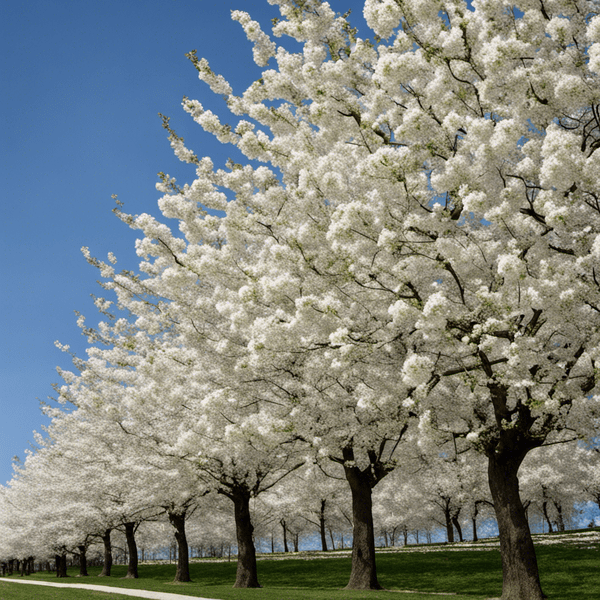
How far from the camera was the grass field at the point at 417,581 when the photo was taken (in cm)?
1647

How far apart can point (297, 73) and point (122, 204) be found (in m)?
7.08

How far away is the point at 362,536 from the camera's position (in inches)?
730

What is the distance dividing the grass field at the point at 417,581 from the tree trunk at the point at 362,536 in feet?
2.54

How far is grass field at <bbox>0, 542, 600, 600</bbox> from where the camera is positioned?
648 inches

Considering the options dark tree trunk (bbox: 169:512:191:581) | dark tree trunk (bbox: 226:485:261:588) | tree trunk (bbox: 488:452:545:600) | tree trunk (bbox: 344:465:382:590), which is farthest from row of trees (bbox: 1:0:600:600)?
dark tree trunk (bbox: 169:512:191:581)

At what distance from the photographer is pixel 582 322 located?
10797mm

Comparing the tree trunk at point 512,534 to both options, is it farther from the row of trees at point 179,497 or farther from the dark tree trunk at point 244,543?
the dark tree trunk at point 244,543

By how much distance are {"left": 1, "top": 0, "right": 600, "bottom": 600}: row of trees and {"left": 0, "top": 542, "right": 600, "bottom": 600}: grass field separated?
4988 mm

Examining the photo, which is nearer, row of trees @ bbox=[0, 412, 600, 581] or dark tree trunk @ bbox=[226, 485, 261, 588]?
dark tree trunk @ bbox=[226, 485, 261, 588]

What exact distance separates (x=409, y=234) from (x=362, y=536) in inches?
478

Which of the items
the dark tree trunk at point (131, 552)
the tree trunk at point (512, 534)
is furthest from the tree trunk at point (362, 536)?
the dark tree trunk at point (131, 552)

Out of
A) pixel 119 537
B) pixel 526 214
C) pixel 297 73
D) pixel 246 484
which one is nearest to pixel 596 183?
pixel 526 214

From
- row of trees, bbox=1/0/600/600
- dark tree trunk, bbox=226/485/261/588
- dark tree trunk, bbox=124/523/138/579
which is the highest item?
row of trees, bbox=1/0/600/600

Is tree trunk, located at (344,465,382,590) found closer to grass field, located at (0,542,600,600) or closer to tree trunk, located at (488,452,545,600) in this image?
grass field, located at (0,542,600,600)
